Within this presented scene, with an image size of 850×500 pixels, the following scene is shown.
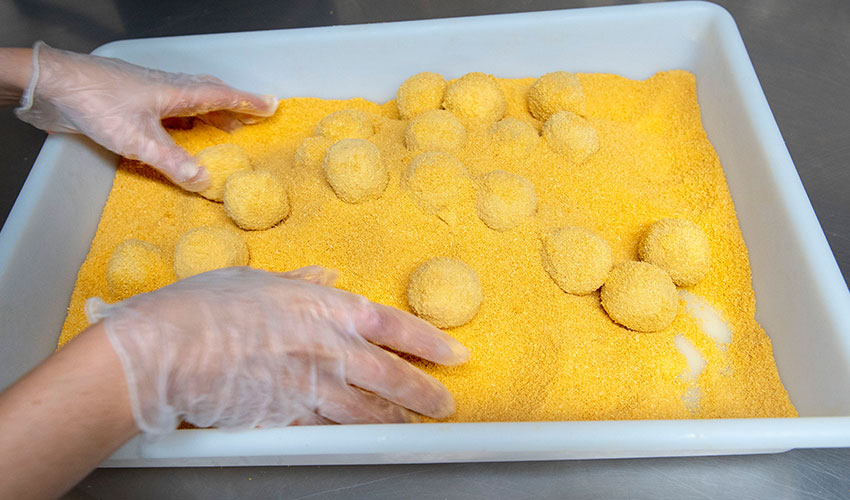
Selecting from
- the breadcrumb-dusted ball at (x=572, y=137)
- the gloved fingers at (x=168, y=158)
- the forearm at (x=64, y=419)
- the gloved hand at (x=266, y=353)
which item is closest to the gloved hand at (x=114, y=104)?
the gloved fingers at (x=168, y=158)

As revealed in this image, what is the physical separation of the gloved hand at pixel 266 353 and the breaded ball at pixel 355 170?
19 centimetres

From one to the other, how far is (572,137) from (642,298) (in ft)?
1.11

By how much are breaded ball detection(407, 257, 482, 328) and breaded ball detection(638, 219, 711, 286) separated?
301 mm

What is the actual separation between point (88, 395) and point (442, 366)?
1.51ft

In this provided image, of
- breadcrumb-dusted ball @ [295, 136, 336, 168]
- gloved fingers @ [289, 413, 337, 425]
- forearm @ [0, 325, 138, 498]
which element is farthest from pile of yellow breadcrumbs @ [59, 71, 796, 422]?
forearm @ [0, 325, 138, 498]

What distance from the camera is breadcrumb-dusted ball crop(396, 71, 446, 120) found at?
1.15m

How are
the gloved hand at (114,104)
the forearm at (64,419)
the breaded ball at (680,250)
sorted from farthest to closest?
the gloved hand at (114,104) < the breaded ball at (680,250) < the forearm at (64,419)

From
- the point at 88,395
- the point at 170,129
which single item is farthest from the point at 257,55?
the point at 88,395

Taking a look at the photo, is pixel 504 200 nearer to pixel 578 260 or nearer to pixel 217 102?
pixel 578 260

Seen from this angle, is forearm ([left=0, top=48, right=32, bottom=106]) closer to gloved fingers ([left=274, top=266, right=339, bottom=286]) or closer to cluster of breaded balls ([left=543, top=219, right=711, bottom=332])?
gloved fingers ([left=274, top=266, right=339, bottom=286])

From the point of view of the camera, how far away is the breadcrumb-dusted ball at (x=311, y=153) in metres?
1.06

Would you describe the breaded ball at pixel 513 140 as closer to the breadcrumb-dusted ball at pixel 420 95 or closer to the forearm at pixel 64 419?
the breadcrumb-dusted ball at pixel 420 95

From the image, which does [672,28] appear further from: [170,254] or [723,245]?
[170,254]

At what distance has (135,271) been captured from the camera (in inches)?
37.4
